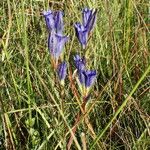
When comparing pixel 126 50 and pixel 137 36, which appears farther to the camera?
pixel 137 36

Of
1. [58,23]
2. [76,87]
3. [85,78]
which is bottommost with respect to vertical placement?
[76,87]

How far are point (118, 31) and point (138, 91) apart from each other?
41cm

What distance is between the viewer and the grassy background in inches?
44.4

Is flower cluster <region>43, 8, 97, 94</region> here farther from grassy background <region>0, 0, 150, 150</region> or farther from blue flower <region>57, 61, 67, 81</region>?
grassy background <region>0, 0, 150, 150</region>

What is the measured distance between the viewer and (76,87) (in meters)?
1.39

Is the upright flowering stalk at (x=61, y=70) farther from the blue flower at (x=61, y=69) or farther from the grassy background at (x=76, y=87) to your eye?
the grassy background at (x=76, y=87)

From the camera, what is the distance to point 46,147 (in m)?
1.08

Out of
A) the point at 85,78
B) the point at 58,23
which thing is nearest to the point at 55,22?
the point at 58,23

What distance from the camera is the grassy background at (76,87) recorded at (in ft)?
3.70

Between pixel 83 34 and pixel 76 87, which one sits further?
pixel 76 87

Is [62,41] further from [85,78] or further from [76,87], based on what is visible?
[76,87]

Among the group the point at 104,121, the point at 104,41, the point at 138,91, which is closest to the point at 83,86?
the point at 104,121

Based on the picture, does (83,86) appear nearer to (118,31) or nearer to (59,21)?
(59,21)

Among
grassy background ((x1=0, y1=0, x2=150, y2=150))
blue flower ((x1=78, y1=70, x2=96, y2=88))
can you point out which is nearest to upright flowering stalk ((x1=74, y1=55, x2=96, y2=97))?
blue flower ((x1=78, y1=70, x2=96, y2=88))
